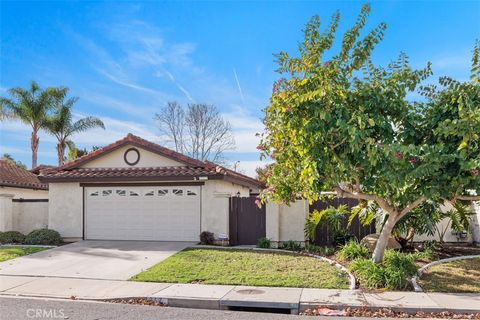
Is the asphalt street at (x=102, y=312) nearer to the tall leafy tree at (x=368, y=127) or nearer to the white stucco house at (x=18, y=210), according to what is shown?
the tall leafy tree at (x=368, y=127)

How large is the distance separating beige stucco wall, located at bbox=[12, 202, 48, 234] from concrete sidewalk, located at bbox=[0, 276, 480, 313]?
349 inches

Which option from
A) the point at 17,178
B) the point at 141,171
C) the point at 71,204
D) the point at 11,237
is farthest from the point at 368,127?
the point at 17,178

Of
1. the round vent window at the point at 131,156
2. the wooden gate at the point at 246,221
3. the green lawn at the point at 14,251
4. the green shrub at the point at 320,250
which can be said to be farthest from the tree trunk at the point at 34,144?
the green shrub at the point at 320,250

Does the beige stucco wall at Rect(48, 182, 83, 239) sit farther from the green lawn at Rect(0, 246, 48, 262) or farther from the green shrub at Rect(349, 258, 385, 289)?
the green shrub at Rect(349, 258, 385, 289)

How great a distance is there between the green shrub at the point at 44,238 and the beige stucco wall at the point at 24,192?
4754mm

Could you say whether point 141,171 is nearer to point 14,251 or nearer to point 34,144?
point 14,251

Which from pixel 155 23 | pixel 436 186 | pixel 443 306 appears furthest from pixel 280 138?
pixel 155 23

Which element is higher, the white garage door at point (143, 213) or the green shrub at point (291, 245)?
the white garage door at point (143, 213)

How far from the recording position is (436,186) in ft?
29.9

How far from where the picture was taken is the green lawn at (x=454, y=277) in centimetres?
927

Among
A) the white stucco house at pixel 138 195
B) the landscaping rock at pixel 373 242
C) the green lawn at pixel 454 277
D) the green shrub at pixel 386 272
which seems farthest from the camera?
the white stucco house at pixel 138 195

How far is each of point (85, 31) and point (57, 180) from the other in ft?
20.3

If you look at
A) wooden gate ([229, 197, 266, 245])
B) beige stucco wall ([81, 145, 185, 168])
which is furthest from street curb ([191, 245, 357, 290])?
beige stucco wall ([81, 145, 185, 168])

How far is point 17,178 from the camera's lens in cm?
2159
